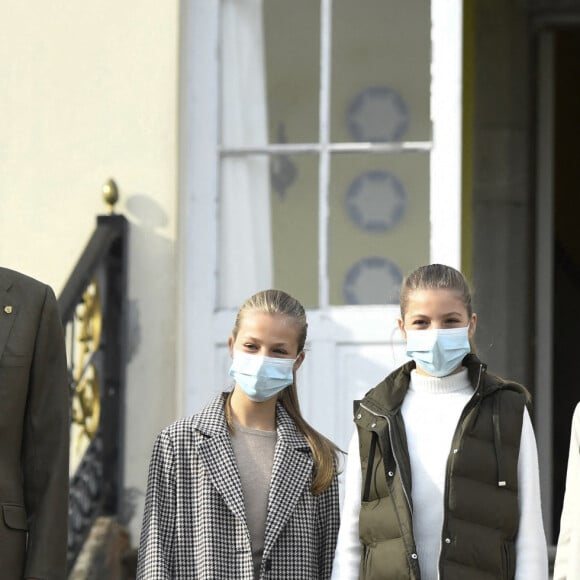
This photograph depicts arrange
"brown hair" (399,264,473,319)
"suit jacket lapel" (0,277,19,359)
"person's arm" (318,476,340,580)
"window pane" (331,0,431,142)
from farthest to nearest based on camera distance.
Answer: "window pane" (331,0,431,142) < "person's arm" (318,476,340,580) < "brown hair" (399,264,473,319) < "suit jacket lapel" (0,277,19,359)

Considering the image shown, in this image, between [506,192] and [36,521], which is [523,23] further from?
[36,521]

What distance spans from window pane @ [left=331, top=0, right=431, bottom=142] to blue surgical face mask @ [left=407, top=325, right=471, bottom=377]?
2.06 metres

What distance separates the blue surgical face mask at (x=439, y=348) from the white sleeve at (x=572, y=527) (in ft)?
1.09

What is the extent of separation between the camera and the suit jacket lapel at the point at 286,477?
4.02 m

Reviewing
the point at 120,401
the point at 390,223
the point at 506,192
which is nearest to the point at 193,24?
the point at 390,223

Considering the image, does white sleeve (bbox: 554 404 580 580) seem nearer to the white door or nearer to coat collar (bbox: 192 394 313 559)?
coat collar (bbox: 192 394 313 559)

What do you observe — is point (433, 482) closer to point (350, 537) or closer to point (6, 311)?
point (350, 537)

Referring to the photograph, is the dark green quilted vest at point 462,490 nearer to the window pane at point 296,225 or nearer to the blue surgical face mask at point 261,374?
the blue surgical face mask at point 261,374

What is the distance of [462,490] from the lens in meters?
3.80

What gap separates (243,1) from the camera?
6051mm

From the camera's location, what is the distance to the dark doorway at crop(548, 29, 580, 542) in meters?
9.30

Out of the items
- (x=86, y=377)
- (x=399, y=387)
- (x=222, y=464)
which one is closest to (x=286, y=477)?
(x=222, y=464)

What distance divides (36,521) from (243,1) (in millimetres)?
2826

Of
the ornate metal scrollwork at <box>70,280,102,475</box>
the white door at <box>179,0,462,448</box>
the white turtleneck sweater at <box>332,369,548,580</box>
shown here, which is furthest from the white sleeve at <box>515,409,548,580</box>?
the ornate metal scrollwork at <box>70,280,102,475</box>
